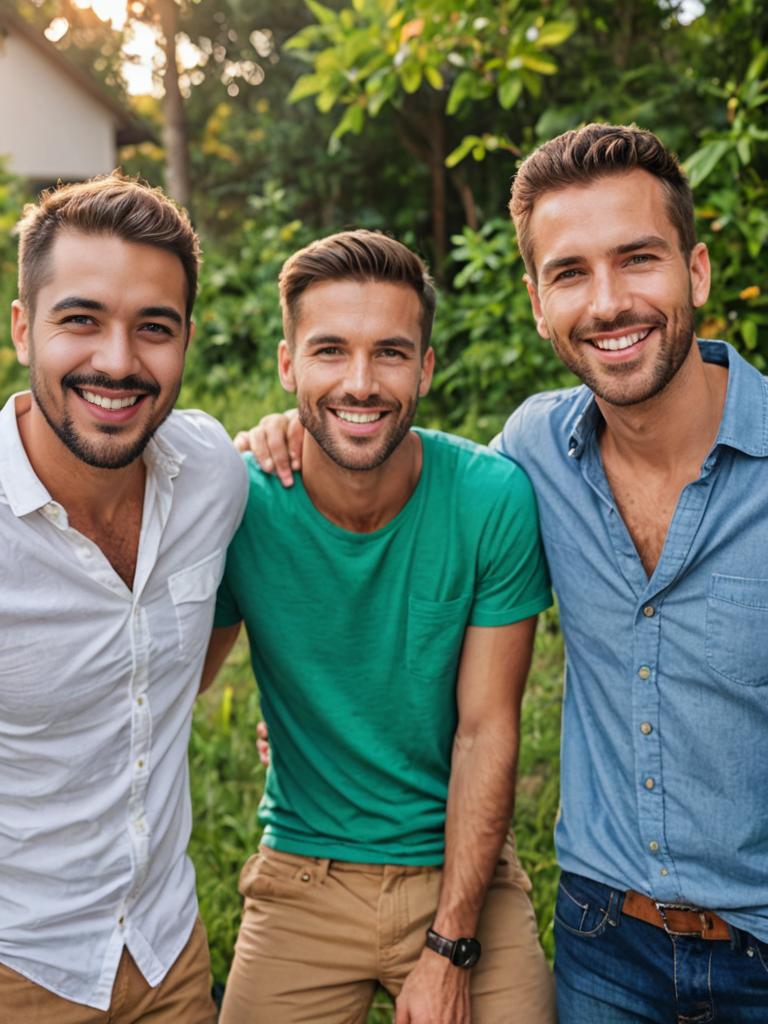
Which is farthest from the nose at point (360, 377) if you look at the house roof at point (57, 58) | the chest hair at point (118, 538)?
the house roof at point (57, 58)

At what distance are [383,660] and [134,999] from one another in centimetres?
101

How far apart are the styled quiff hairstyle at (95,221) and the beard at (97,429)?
205mm

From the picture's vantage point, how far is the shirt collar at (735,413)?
8.25 feet

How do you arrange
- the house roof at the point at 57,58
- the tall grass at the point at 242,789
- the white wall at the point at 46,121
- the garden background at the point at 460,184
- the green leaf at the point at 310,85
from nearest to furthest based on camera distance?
the tall grass at the point at 242,789, the garden background at the point at 460,184, the green leaf at the point at 310,85, the house roof at the point at 57,58, the white wall at the point at 46,121

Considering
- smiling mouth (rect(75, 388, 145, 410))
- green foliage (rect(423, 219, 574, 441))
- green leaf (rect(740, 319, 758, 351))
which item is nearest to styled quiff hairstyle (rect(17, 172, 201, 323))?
smiling mouth (rect(75, 388, 145, 410))

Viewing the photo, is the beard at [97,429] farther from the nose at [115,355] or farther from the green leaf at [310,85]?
the green leaf at [310,85]

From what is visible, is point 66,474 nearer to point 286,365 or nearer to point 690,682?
point 286,365

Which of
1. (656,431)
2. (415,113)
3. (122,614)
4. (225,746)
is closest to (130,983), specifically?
(122,614)

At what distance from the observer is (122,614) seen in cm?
247

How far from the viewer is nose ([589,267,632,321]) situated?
257 cm

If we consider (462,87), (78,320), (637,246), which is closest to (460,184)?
(462,87)

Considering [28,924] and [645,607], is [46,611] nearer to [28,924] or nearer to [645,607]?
[28,924]

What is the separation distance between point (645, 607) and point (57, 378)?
145 cm

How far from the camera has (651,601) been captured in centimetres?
255
